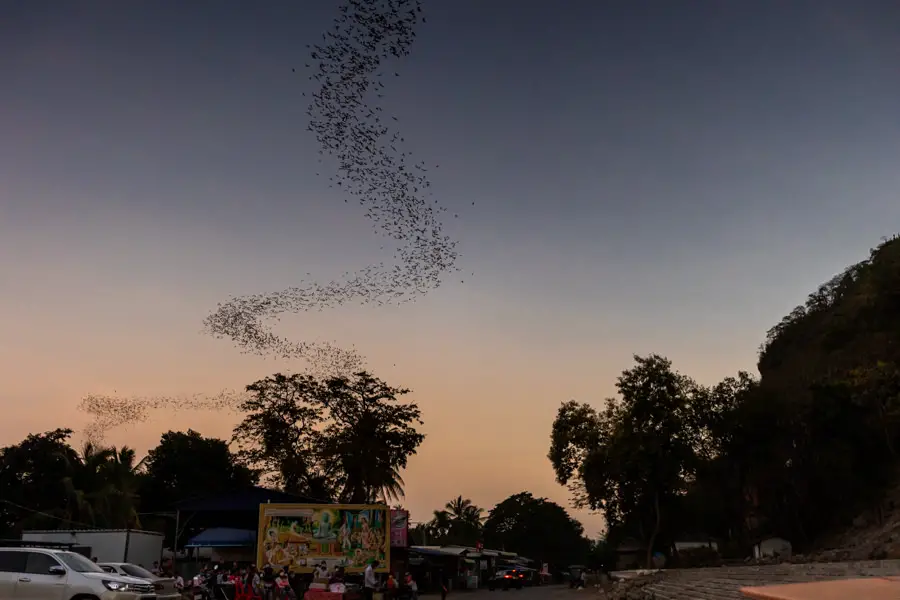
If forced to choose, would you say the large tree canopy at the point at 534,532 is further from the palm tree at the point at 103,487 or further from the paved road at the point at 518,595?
the palm tree at the point at 103,487

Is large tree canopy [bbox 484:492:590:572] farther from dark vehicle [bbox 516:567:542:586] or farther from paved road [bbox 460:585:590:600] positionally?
paved road [bbox 460:585:590:600]

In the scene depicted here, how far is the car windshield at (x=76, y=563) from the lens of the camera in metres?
14.8

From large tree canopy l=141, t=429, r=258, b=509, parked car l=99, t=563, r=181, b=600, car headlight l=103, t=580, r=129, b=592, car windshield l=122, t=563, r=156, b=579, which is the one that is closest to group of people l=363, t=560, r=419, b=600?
parked car l=99, t=563, r=181, b=600

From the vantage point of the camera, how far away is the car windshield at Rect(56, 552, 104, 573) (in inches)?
584

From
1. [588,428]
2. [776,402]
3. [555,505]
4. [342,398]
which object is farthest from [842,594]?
[555,505]

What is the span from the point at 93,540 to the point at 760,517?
45526mm

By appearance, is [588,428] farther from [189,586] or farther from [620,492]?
[189,586]

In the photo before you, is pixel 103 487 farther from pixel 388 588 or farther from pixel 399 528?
pixel 388 588

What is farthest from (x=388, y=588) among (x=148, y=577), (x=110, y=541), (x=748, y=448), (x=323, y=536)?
(x=748, y=448)

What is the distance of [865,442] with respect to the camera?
157 ft

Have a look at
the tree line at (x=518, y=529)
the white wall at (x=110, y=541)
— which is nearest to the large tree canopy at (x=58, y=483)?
the white wall at (x=110, y=541)

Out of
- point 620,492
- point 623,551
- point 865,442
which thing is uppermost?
point 865,442

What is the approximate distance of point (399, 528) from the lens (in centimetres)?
3584

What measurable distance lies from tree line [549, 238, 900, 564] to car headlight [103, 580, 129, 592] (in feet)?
116
